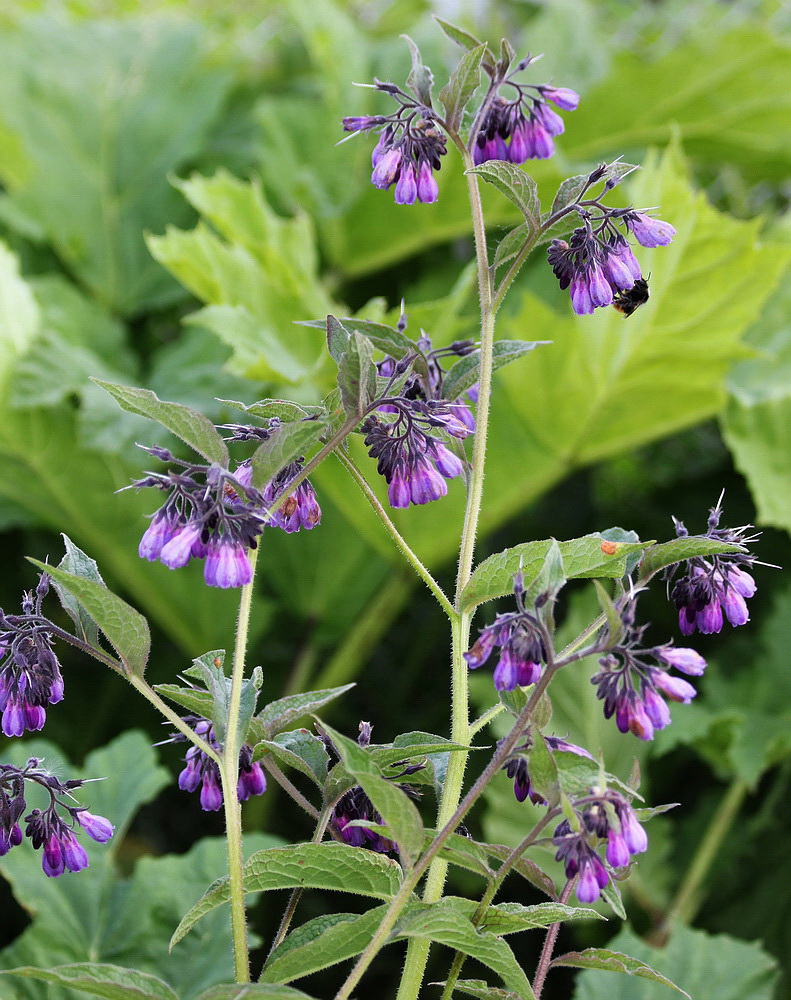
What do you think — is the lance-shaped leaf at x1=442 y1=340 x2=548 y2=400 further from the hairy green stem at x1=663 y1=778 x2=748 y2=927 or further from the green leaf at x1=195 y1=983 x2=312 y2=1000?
the hairy green stem at x1=663 y1=778 x2=748 y2=927

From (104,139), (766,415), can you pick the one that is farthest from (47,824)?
(104,139)

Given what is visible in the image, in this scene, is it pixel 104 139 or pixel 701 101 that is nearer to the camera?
pixel 701 101

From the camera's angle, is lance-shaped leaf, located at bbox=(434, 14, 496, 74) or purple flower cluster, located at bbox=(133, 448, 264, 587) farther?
lance-shaped leaf, located at bbox=(434, 14, 496, 74)

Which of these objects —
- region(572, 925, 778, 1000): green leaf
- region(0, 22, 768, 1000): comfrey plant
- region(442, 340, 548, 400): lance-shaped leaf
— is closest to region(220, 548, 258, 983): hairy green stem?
region(0, 22, 768, 1000): comfrey plant

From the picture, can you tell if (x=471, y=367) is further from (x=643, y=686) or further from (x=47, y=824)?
(x=47, y=824)

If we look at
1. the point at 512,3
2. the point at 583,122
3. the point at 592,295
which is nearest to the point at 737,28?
the point at 583,122

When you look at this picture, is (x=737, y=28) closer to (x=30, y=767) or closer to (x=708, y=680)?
(x=708, y=680)

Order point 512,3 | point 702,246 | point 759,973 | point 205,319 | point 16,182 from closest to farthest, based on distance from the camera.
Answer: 1. point 759,973
2. point 205,319
3. point 702,246
4. point 16,182
5. point 512,3
